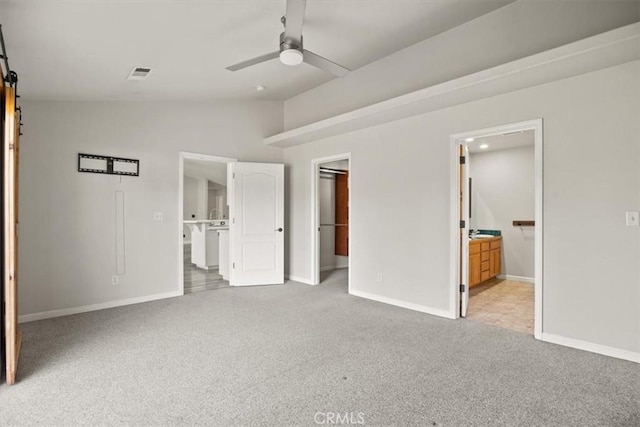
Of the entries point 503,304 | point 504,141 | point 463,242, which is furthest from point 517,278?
point 463,242

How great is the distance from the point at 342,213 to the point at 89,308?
4.63m

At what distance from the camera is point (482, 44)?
3.45 meters

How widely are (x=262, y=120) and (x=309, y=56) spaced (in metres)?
3.11

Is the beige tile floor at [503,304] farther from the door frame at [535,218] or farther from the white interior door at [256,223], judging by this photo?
the white interior door at [256,223]

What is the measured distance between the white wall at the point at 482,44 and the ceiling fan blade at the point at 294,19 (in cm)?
189

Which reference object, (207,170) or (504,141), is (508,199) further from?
(207,170)

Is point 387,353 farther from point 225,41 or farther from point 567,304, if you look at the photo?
point 225,41

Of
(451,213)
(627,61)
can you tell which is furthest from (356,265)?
(627,61)

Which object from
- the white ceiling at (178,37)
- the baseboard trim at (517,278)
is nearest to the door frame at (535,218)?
the white ceiling at (178,37)

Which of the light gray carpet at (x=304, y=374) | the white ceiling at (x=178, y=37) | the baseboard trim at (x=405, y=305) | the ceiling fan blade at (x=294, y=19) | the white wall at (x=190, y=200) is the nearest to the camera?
the light gray carpet at (x=304, y=374)

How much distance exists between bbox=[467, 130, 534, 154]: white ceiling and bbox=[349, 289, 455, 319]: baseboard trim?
2.82 metres

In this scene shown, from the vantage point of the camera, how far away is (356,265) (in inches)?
194

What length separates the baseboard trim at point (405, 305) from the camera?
3930 mm

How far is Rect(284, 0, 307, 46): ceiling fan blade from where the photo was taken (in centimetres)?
223
